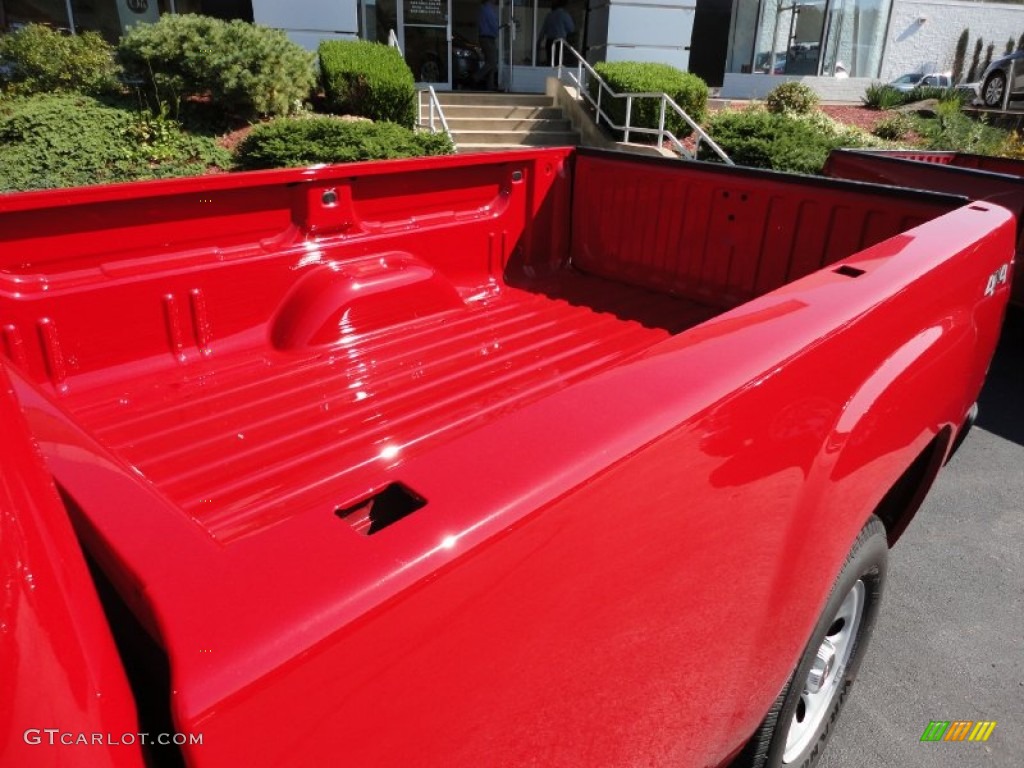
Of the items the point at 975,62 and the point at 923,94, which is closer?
the point at 923,94

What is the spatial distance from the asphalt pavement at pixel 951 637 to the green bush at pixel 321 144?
7216mm

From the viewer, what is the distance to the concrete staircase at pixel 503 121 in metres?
13.2

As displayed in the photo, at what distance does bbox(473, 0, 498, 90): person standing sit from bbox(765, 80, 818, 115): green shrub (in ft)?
21.4

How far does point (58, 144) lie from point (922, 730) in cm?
1036

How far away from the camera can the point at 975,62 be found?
109 ft

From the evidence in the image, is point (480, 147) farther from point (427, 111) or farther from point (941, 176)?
point (941, 176)

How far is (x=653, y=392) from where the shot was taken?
133cm

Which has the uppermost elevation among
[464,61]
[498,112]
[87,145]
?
[464,61]

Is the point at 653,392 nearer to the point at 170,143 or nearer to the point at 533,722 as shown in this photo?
the point at 533,722

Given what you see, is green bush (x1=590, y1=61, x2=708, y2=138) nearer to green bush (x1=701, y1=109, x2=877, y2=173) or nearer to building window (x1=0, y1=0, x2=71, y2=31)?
green bush (x1=701, y1=109, x2=877, y2=173)

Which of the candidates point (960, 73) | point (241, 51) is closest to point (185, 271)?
point (241, 51)

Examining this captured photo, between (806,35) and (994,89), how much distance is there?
5411 millimetres

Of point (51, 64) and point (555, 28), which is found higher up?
point (555, 28)

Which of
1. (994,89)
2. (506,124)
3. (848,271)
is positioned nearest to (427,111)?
(506,124)
